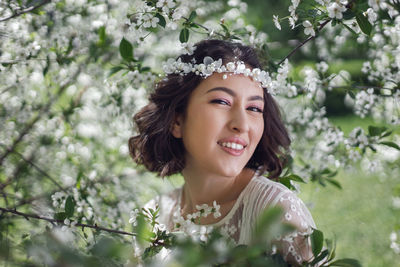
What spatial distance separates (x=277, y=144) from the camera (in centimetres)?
217

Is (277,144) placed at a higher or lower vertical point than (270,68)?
lower

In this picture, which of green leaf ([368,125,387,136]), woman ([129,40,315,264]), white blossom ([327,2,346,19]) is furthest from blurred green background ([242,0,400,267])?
white blossom ([327,2,346,19])

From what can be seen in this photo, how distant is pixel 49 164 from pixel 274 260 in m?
2.27

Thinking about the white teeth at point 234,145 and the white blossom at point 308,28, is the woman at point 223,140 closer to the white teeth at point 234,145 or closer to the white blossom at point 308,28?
the white teeth at point 234,145

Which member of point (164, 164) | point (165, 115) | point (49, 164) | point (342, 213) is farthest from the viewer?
point (342, 213)

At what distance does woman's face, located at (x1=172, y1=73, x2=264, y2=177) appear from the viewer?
1771 millimetres

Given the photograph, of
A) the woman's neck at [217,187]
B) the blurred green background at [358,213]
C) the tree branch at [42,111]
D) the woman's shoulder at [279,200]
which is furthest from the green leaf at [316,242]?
the tree branch at [42,111]

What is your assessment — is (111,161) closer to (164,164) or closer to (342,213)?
(164,164)

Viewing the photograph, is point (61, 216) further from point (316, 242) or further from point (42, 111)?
point (42, 111)

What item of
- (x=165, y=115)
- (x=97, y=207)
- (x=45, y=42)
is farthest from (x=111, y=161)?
(x=165, y=115)

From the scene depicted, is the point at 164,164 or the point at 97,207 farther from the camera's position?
the point at 97,207

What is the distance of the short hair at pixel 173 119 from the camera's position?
194cm

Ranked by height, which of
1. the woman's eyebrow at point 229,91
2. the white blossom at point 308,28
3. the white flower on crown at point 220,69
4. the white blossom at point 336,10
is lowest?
the woman's eyebrow at point 229,91

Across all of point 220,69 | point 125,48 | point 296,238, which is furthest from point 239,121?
point 125,48
